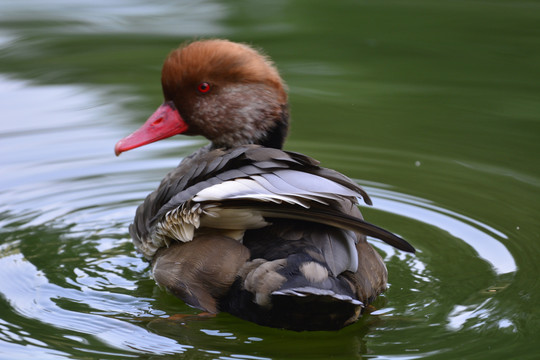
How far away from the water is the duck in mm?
164

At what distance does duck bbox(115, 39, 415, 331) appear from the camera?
4.25m

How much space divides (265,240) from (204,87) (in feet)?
4.43

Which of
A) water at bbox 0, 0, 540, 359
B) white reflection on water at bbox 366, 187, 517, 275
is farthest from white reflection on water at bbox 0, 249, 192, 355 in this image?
white reflection on water at bbox 366, 187, 517, 275

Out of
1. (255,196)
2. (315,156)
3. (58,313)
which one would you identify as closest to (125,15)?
(315,156)

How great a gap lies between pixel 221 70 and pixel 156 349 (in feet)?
6.09

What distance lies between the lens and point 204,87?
18.1 ft

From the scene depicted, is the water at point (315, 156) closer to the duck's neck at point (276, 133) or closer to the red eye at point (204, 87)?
the duck's neck at point (276, 133)

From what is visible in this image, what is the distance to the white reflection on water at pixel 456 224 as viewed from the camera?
17.7 feet

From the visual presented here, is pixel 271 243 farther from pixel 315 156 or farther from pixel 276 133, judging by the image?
pixel 315 156

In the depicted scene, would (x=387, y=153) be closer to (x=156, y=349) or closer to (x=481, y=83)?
(x=481, y=83)

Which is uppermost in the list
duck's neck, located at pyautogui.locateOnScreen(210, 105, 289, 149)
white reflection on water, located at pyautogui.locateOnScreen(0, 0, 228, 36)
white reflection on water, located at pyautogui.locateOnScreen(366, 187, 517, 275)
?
white reflection on water, located at pyautogui.locateOnScreen(0, 0, 228, 36)

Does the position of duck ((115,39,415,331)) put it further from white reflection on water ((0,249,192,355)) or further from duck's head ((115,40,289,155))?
white reflection on water ((0,249,192,355))

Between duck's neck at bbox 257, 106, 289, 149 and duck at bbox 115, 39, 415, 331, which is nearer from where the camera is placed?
duck at bbox 115, 39, 415, 331

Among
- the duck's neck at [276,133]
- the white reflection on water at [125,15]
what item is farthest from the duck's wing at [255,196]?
the white reflection on water at [125,15]
